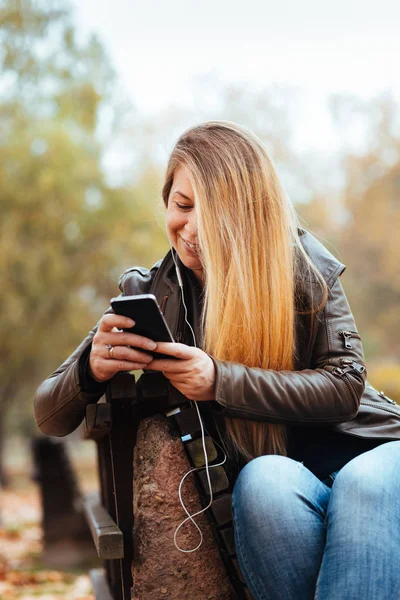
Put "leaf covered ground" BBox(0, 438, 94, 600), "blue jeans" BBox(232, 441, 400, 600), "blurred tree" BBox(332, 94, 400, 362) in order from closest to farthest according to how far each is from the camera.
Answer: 1. "blue jeans" BBox(232, 441, 400, 600)
2. "leaf covered ground" BBox(0, 438, 94, 600)
3. "blurred tree" BBox(332, 94, 400, 362)

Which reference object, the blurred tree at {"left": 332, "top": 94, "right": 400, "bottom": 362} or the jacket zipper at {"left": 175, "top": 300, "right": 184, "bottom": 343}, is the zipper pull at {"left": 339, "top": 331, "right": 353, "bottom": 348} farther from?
the blurred tree at {"left": 332, "top": 94, "right": 400, "bottom": 362}

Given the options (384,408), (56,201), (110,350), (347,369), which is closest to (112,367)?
(110,350)

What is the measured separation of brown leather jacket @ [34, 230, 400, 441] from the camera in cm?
166

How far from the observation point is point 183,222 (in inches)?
75.7

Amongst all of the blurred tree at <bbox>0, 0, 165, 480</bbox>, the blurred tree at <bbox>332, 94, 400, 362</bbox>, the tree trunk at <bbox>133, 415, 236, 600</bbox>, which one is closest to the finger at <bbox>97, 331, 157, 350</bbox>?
the tree trunk at <bbox>133, 415, 236, 600</bbox>

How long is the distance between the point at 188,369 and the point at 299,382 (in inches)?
10.2

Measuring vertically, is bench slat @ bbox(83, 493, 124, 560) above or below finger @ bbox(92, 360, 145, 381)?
below

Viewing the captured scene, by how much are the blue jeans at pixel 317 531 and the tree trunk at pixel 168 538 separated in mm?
155

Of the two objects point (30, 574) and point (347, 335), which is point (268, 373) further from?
point (30, 574)

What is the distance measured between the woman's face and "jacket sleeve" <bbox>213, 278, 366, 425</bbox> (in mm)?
364

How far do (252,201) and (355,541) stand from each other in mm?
837

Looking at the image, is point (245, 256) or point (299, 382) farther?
point (245, 256)

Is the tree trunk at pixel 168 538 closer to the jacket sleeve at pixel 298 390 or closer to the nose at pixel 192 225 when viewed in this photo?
the jacket sleeve at pixel 298 390

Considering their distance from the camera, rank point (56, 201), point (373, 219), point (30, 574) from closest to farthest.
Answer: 1. point (30, 574)
2. point (56, 201)
3. point (373, 219)
